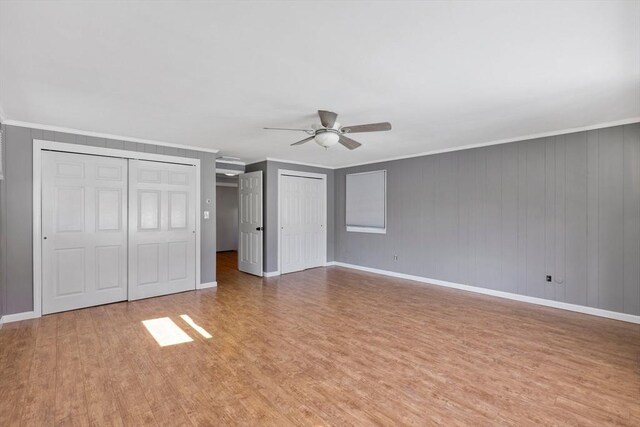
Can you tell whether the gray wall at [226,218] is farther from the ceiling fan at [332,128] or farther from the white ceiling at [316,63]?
the ceiling fan at [332,128]

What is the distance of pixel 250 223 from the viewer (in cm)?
644

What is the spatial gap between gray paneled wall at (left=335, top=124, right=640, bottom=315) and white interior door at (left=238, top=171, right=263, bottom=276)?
8.83ft

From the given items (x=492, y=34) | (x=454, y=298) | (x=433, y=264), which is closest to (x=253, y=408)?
(x=492, y=34)

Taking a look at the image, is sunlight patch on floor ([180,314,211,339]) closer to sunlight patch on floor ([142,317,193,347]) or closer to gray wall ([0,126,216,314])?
sunlight patch on floor ([142,317,193,347])

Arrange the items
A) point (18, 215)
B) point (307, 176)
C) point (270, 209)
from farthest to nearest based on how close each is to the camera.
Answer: point (307, 176) < point (270, 209) < point (18, 215)

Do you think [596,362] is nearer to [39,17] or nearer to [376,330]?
[376,330]

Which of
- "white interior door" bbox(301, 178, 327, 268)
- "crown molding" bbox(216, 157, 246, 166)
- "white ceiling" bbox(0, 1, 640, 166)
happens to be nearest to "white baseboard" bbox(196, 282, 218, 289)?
"white interior door" bbox(301, 178, 327, 268)

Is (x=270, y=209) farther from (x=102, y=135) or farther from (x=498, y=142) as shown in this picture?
(x=498, y=142)

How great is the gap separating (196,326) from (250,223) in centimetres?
311

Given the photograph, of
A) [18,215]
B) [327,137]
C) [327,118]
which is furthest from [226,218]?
[327,118]

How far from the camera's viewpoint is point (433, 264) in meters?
5.61

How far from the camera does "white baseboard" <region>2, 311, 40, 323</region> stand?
143 inches

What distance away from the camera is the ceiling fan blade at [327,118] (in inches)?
122

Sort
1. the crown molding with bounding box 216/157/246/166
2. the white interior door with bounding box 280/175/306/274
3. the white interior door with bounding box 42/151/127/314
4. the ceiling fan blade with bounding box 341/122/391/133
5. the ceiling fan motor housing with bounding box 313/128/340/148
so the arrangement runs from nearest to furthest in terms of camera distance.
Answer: the ceiling fan blade with bounding box 341/122/391/133, the ceiling fan motor housing with bounding box 313/128/340/148, the white interior door with bounding box 42/151/127/314, the crown molding with bounding box 216/157/246/166, the white interior door with bounding box 280/175/306/274
